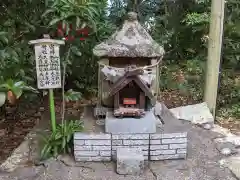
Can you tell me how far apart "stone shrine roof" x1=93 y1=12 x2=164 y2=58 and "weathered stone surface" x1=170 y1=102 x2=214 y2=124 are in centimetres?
133

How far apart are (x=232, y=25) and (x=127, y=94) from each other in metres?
2.68

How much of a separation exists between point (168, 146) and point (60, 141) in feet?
3.71

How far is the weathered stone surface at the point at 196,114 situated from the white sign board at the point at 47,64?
2.06 meters

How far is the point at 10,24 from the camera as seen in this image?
11.9 ft

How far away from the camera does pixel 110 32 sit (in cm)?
504

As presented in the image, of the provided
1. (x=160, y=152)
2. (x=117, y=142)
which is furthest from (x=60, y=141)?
(x=160, y=152)

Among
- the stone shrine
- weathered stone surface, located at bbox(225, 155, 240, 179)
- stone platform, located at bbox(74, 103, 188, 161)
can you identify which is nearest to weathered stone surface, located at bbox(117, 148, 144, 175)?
the stone shrine

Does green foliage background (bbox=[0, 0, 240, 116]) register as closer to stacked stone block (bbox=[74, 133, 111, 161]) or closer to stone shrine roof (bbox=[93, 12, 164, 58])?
stone shrine roof (bbox=[93, 12, 164, 58])

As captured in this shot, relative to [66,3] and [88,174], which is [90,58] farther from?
[88,174]

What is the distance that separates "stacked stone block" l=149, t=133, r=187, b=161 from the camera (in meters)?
3.54

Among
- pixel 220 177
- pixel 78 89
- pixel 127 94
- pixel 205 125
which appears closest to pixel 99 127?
pixel 127 94

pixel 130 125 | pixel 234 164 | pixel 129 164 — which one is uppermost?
pixel 130 125

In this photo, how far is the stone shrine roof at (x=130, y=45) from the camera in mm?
3721

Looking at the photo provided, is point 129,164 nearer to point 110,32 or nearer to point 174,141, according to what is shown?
point 174,141
